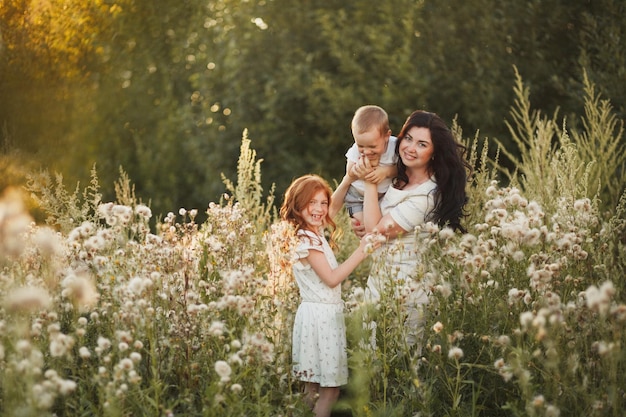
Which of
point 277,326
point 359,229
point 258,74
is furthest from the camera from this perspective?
point 258,74

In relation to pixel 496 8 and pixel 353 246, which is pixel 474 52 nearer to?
pixel 496 8

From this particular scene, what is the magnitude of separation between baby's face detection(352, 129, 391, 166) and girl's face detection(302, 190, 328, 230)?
0.34 metres

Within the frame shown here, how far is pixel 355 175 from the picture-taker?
164 inches

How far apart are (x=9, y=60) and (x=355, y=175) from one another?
7309 mm

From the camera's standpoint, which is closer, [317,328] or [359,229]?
[317,328]

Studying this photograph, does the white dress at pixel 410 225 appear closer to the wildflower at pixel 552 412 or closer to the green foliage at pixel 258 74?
the wildflower at pixel 552 412

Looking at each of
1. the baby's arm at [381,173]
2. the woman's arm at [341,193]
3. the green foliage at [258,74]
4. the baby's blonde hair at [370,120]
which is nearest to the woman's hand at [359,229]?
the woman's arm at [341,193]

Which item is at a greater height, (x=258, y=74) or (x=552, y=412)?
(x=258, y=74)

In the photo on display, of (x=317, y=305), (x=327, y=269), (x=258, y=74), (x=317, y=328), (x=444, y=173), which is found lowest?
(x=317, y=328)

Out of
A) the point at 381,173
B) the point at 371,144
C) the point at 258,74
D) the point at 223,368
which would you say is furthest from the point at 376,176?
the point at 258,74

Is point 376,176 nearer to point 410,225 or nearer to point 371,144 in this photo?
point 371,144

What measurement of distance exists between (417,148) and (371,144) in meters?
0.24

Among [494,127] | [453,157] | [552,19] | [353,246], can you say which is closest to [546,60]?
[552,19]

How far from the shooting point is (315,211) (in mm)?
3949
